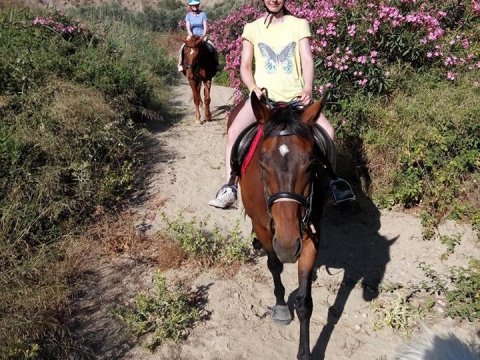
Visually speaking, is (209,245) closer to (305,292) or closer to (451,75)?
(305,292)

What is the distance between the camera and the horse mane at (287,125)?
2.75 m

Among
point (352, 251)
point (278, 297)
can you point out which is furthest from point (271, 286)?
point (352, 251)

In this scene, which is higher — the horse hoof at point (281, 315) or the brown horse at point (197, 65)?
the brown horse at point (197, 65)

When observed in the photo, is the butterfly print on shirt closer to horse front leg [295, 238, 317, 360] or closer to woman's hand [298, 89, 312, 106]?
woman's hand [298, 89, 312, 106]

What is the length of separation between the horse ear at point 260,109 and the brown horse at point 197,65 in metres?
6.08

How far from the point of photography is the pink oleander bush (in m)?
6.08

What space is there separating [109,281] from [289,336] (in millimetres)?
1880

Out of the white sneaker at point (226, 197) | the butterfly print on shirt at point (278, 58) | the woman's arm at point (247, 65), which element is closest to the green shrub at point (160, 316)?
the white sneaker at point (226, 197)

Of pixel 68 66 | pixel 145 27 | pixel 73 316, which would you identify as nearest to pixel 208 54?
pixel 68 66

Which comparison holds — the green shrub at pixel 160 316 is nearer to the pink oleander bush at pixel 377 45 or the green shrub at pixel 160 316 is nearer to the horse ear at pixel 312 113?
the horse ear at pixel 312 113

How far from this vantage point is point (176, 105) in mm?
10508

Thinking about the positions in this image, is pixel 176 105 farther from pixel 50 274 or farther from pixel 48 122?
pixel 50 274

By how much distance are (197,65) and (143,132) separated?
230cm

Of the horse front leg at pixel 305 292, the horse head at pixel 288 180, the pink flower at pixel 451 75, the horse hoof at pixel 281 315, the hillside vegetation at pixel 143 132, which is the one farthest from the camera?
the pink flower at pixel 451 75
